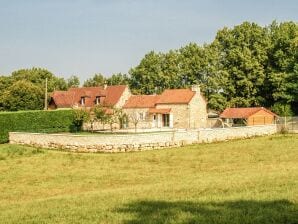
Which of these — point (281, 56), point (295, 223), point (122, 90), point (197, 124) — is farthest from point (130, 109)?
point (295, 223)

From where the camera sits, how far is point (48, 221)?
10094 mm

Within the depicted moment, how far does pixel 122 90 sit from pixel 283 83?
77.2 ft

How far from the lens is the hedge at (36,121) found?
47559mm

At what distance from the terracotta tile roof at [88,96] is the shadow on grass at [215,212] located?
5861 centimetres

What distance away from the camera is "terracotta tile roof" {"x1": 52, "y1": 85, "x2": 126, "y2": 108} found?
7069 cm

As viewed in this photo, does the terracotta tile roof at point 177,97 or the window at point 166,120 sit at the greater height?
the terracotta tile roof at point 177,97

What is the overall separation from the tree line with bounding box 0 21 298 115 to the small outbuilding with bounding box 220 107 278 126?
5.62 m

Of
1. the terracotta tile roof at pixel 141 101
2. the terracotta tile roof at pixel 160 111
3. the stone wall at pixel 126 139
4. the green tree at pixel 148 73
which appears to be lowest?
the stone wall at pixel 126 139

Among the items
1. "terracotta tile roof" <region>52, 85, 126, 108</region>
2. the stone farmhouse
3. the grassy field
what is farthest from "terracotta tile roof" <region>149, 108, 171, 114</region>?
the grassy field

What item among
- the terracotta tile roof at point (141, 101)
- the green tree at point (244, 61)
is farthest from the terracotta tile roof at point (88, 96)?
the green tree at point (244, 61)

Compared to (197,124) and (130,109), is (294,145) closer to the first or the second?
(197,124)

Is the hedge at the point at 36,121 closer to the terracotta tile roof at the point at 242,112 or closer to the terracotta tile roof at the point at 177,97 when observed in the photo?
the terracotta tile roof at the point at 177,97

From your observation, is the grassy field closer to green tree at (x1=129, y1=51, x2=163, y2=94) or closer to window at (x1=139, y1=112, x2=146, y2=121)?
window at (x1=139, y1=112, x2=146, y2=121)

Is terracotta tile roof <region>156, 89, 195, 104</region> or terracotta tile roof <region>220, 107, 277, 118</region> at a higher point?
terracotta tile roof <region>156, 89, 195, 104</region>
